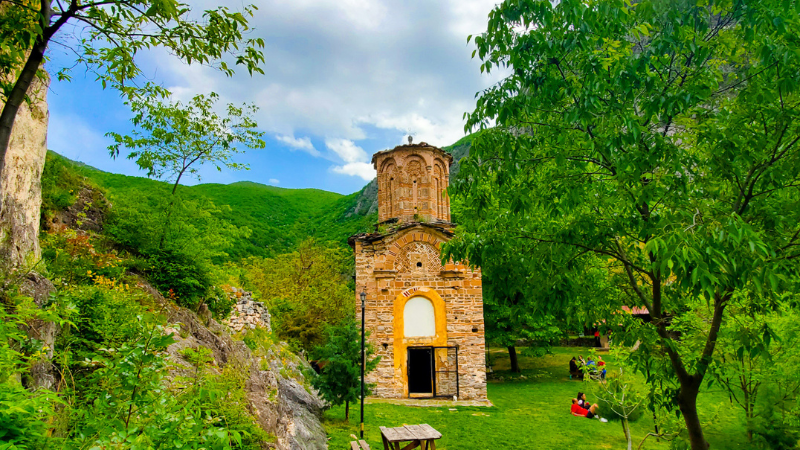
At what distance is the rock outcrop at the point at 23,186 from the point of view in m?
4.57

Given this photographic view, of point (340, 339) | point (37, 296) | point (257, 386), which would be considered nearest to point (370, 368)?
point (340, 339)

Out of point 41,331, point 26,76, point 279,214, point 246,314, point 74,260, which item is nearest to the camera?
point 26,76

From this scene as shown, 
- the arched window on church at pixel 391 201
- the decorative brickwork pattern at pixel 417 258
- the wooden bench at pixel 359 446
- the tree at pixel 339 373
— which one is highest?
the arched window on church at pixel 391 201

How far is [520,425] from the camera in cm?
1140

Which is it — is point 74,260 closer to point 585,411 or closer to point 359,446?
point 359,446

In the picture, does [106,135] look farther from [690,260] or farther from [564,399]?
[564,399]

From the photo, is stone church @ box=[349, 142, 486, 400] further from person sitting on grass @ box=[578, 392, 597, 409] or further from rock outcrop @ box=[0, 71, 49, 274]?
rock outcrop @ box=[0, 71, 49, 274]

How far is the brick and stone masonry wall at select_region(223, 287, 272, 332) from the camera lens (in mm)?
12370

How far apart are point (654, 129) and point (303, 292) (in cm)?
1784

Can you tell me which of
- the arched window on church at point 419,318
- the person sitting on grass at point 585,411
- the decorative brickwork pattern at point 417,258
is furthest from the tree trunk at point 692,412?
the decorative brickwork pattern at point 417,258

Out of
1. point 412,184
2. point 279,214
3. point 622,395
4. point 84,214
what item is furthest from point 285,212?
point 622,395

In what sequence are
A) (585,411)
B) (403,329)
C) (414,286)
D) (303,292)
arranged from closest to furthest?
(585,411) < (403,329) < (414,286) < (303,292)

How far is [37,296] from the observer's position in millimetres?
4191

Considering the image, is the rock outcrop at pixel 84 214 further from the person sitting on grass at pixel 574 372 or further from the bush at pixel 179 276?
the person sitting on grass at pixel 574 372
